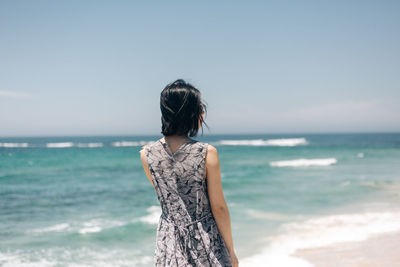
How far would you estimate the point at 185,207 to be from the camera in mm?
1745

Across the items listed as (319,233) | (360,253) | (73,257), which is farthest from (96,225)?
(360,253)

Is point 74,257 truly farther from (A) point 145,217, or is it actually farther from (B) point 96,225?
(A) point 145,217

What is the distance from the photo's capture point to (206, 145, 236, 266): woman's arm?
1650 millimetres

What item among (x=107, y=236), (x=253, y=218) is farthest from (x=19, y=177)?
(x=253, y=218)

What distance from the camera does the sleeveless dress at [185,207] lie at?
66.3 inches

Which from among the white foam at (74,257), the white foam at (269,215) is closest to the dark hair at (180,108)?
the white foam at (74,257)

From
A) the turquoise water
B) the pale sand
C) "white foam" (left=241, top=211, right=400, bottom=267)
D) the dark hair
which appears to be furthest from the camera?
the turquoise water

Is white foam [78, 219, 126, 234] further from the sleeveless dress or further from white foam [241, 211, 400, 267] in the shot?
the sleeveless dress

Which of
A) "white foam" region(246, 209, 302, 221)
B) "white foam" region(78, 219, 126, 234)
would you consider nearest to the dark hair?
"white foam" region(78, 219, 126, 234)

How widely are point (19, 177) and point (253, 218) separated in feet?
42.7

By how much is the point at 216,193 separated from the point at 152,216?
22.7ft

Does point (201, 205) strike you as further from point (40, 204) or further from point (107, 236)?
point (40, 204)

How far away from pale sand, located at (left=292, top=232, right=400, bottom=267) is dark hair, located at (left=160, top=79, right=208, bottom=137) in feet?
13.3

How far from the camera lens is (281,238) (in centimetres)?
625
